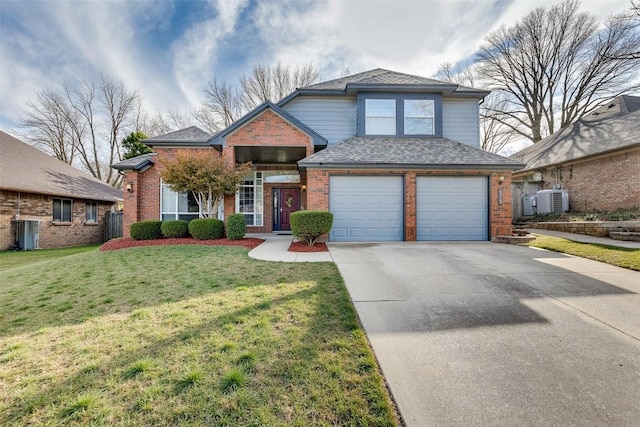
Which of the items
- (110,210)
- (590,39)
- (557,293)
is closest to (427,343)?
(557,293)

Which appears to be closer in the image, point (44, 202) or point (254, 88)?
point (44, 202)

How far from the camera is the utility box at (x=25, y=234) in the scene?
11930 millimetres

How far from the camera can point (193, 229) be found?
32.7ft

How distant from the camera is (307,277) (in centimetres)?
495

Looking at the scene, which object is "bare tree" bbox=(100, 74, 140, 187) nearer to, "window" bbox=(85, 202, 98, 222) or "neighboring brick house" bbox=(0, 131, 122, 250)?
"neighboring brick house" bbox=(0, 131, 122, 250)

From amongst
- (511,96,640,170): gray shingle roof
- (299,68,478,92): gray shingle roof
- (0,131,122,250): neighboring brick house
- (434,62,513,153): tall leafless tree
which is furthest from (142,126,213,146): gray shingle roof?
(434,62,513,153): tall leafless tree

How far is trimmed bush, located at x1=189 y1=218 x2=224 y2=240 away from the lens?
32.4 feet

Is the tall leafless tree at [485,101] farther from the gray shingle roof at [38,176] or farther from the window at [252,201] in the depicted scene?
Answer: the gray shingle roof at [38,176]

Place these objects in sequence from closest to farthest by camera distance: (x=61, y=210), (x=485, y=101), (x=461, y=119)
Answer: (x=461, y=119), (x=61, y=210), (x=485, y=101)

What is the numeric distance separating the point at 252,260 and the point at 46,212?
13.8m

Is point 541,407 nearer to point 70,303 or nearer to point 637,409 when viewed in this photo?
point 637,409

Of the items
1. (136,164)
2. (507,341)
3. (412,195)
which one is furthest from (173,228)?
(507,341)

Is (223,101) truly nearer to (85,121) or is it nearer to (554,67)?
(85,121)

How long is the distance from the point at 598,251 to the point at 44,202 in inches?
861
